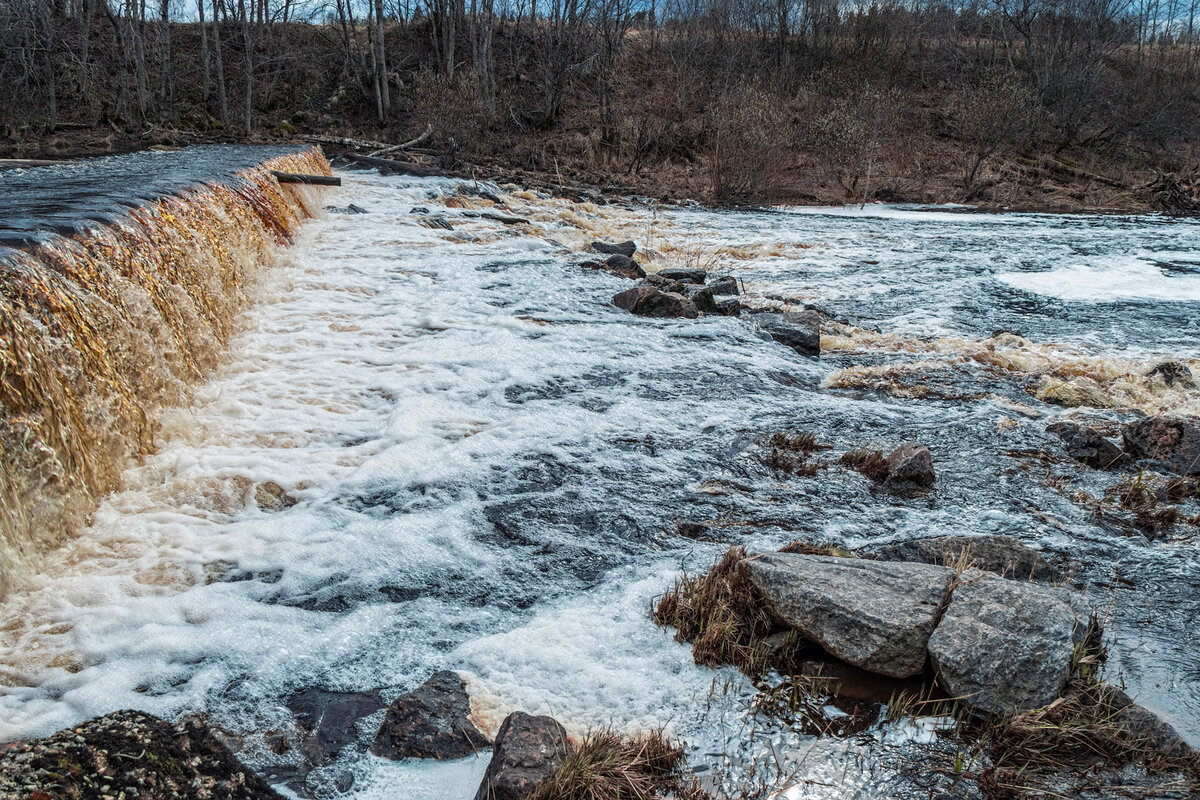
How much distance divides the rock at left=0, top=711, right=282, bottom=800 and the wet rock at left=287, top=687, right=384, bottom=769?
0.19m

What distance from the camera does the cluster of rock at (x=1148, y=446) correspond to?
460 centimetres

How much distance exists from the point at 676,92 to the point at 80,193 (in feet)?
87.6

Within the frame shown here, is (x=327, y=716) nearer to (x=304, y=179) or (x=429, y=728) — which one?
(x=429, y=728)

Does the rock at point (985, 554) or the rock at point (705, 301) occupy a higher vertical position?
the rock at point (705, 301)

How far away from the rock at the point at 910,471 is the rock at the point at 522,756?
9.19 feet

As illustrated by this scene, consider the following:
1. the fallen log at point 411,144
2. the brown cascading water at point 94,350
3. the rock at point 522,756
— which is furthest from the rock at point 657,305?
the fallen log at point 411,144

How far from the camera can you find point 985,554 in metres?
3.32

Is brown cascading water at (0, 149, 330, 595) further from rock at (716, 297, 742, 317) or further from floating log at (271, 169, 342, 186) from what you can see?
rock at (716, 297, 742, 317)

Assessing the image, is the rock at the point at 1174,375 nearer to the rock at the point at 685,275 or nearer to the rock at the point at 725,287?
the rock at the point at 725,287

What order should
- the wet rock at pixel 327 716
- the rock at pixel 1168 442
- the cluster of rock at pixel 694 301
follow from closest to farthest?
1. the wet rock at pixel 327 716
2. the rock at pixel 1168 442
3. the cluster of rock at pixel 694 301

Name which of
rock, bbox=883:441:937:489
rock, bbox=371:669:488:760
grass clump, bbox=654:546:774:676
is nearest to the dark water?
rock, bbox=371:669:488:760

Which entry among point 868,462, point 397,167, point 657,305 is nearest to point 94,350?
point 868,462

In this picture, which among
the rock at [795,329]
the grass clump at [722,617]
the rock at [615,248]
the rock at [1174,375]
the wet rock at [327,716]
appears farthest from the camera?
the rock at [615,248]

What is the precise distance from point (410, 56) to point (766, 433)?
3177cm
